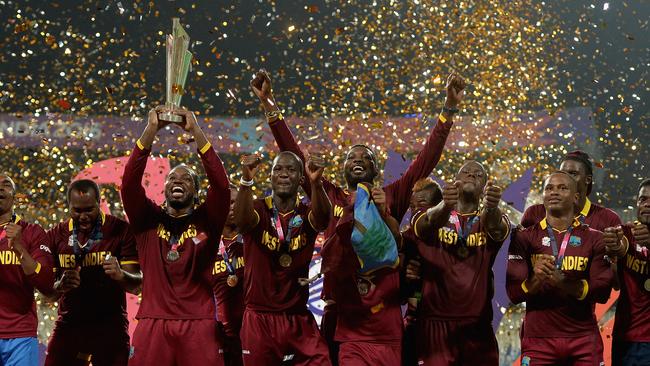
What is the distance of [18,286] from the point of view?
15.8 feet

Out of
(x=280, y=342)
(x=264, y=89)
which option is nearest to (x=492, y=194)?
(x=280, y=342)

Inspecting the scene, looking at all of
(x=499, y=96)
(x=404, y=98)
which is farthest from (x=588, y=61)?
(x=404, y=98)

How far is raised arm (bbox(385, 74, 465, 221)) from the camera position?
500 cm

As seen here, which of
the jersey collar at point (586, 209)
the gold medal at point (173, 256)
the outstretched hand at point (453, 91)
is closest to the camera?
the gold medal at point (173, 256)

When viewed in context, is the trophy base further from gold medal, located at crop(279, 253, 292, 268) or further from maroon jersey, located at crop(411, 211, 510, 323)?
maroon jersey, located at crop(411, 211, 510, 323)

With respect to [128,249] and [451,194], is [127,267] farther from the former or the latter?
[451,194]

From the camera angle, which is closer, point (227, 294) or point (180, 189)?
point (180, 189)

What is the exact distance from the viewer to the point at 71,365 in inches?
194

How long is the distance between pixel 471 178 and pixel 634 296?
1231 millimetres

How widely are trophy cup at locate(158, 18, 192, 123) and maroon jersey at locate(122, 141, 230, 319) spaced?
9.9 inches

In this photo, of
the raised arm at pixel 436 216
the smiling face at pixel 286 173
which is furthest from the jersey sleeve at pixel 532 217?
the smiling face at pixel 286 173

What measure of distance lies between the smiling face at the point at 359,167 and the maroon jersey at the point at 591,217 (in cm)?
118

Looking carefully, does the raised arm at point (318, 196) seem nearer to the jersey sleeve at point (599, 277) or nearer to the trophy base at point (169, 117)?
the trophy base at point (169, 117)

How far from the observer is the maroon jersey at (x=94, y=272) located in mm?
5008
